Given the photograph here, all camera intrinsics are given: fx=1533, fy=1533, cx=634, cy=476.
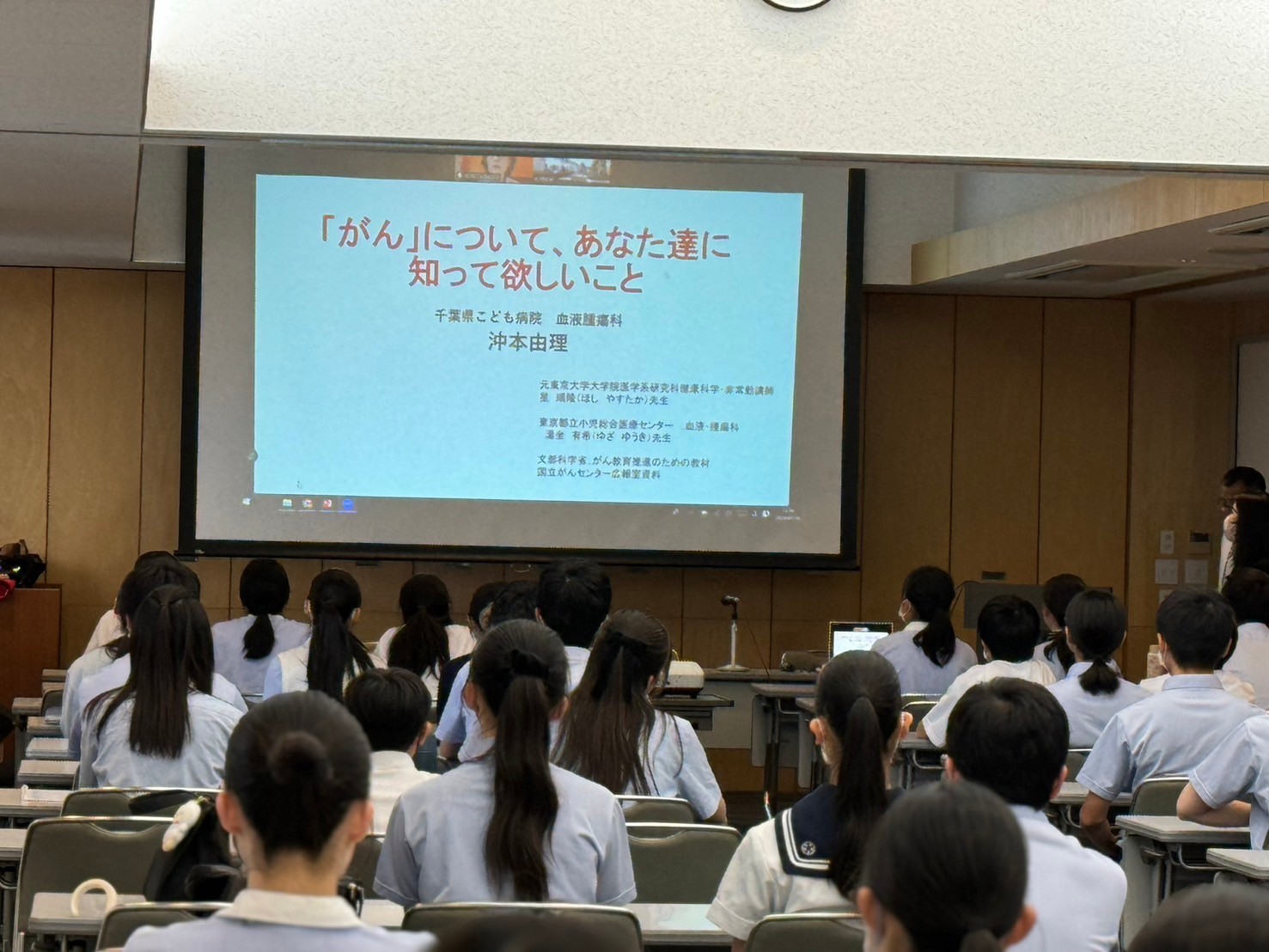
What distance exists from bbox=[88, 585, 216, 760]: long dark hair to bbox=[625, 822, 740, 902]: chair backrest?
47.2 inches

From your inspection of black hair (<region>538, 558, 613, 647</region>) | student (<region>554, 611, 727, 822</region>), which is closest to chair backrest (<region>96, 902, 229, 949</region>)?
student (<region>554, 611, 727, 822</region>)

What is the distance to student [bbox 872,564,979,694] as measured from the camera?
6.47m

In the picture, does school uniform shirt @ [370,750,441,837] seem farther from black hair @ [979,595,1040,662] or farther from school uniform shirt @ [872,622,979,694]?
school uniform shirt @ [872,622,979,694]

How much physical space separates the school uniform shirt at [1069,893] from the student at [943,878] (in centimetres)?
81

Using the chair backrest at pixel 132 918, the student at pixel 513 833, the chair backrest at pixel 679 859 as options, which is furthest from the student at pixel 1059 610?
the chair backrest at pixel 132 918

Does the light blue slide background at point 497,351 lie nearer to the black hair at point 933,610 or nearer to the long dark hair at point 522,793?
the black hair at point 933,610

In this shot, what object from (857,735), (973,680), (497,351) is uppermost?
(497,351)

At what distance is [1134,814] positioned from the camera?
3859 mm

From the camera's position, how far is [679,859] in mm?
3180

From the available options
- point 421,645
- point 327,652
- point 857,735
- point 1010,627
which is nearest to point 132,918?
point 857,735

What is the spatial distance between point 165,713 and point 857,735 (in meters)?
1.91

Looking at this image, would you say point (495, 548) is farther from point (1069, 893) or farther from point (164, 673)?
point (1069, 893)

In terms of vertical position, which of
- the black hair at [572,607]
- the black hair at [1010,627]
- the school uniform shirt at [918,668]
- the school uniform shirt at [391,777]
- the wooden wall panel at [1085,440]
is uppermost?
the wooden wall panel at [1085,440]

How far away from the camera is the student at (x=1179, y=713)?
404cm
